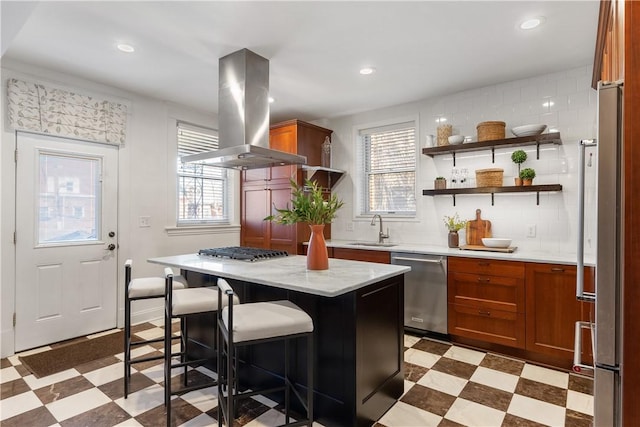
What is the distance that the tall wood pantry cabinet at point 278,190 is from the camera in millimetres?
4484

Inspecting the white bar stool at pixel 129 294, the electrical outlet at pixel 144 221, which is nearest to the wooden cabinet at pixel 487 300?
the white bar stool at pixel 129 294

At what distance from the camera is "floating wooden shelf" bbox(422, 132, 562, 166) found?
10.7 feet

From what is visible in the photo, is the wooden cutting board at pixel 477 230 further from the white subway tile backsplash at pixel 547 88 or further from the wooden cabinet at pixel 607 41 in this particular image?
the wooden cabinet at pixel 607 41

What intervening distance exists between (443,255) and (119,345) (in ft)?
10.7

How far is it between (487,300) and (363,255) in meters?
1.32

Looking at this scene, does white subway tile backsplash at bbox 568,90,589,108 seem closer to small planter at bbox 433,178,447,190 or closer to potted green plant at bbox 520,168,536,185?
potted green plant at bbox 520,168,536,185

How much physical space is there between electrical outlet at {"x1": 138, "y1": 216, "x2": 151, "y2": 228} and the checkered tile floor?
1529 mm

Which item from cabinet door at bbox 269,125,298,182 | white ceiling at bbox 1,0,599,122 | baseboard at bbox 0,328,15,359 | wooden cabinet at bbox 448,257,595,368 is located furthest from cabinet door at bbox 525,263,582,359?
baseboard at bbox 0,328,15,359

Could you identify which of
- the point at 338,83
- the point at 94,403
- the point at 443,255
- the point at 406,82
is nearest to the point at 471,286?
the point at 443,255

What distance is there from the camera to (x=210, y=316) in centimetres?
277

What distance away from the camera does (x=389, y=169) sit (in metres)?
4.57

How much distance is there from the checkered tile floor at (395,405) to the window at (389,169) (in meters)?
2.07

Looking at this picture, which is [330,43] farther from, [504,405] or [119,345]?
[119,345]

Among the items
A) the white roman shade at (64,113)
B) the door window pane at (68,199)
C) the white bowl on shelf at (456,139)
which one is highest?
the white roman shade at (64,113)
